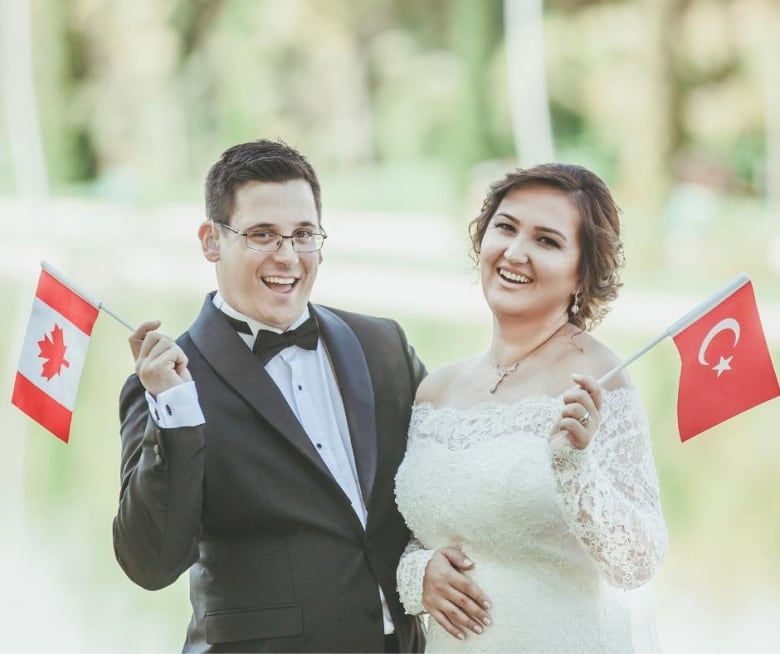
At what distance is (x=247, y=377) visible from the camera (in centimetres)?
271

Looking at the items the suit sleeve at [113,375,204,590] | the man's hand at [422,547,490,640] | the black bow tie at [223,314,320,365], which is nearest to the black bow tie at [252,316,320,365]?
the black bow tie at [223,314,320,365]

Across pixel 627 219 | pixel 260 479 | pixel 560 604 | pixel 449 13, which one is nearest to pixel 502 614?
pixel 560 604

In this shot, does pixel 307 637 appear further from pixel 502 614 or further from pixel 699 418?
pixel 699 418

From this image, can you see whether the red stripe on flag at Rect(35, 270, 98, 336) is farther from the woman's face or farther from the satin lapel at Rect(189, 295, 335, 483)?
the woman's face

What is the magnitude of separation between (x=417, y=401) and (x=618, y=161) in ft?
35.7

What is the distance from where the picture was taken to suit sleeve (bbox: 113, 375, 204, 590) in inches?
98.1

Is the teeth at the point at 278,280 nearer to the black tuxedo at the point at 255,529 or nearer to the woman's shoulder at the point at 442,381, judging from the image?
the black tuxedo at the point at 255,529

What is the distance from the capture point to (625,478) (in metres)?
Answer: 2.49

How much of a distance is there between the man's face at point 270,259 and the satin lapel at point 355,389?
11 cm

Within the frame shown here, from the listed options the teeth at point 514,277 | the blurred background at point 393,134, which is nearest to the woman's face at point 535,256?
the teeth at point 514,277

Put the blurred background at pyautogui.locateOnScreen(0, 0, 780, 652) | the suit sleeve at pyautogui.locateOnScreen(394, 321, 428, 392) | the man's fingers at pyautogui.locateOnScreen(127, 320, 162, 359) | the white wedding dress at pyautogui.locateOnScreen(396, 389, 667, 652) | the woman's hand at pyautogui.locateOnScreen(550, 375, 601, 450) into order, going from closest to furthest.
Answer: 1. the woman's hand at pyautogui.locateOnScreen(550, 375, 601, 450)
2. the white wedding dress at pyautogui.locateOnScreen(396, 389, 667, 652)
3. the man's fingers at pyautogui.locateOnScreen(127, 320, 162, 359)
4. the suit sleeve at pyautogui.locateOnScreen(394, 321, 428, 392)
5. the blurred background at pyautogui.locateOnScreen(0, 0, 780, 652)

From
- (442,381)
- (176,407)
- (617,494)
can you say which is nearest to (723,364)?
(617,494)

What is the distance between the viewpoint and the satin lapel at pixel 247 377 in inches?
105

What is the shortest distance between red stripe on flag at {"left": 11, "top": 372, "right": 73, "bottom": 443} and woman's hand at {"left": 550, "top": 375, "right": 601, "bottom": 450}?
3.73ft
